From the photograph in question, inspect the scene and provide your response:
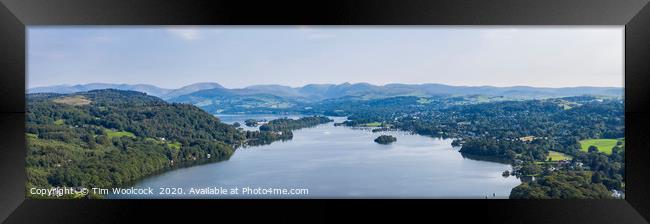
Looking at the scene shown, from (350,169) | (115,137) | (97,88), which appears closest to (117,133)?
(115,137)

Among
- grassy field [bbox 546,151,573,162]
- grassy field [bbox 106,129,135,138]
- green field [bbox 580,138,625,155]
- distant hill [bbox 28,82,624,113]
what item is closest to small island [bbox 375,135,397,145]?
distant hill [bbox 28,82,624,113]

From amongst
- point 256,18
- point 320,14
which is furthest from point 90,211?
point 320,14

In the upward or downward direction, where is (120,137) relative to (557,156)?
upward

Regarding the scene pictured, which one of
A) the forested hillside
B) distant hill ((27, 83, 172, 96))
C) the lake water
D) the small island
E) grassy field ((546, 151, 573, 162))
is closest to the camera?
the lake water

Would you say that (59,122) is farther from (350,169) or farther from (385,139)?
(385,139)

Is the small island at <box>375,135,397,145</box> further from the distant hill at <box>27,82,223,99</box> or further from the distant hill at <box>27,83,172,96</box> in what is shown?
the distant hill at <box>27,83,172,96</box>

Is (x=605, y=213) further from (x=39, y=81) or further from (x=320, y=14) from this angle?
(x=39, y=81)

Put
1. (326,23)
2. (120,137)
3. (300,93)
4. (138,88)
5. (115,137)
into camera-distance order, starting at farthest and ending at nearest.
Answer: (138,88) → (115,137) → (120,137) → (300,93) → (326,23)
